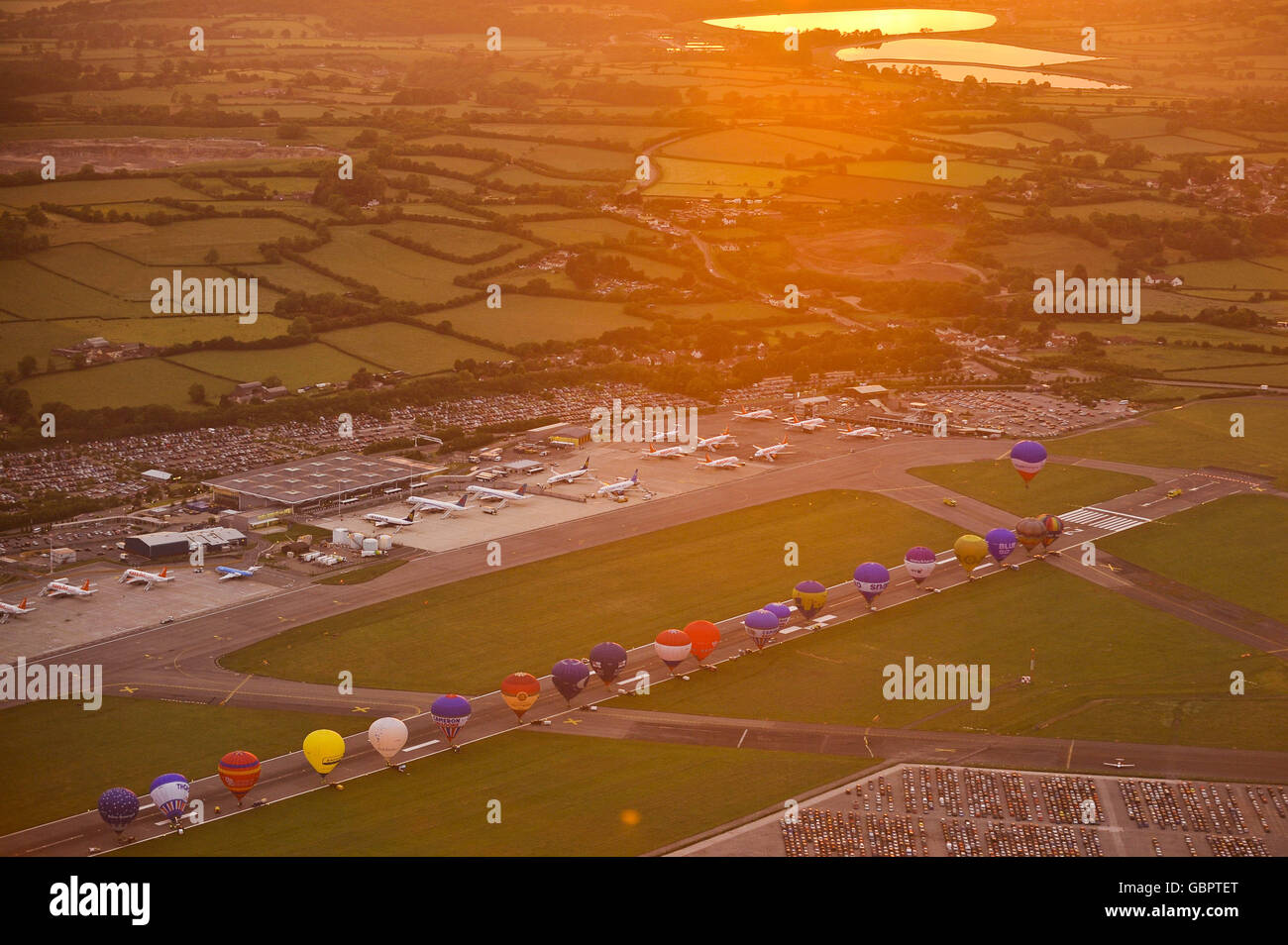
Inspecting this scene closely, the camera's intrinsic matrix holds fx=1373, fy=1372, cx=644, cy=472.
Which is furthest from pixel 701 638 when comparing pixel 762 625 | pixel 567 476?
pixel 567 476

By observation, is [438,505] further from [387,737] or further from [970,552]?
[387,737]

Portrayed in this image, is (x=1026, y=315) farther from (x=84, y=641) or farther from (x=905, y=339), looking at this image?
(x=84, y=641)

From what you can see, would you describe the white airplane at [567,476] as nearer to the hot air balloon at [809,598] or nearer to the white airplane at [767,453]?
the white airplane at [767,453]

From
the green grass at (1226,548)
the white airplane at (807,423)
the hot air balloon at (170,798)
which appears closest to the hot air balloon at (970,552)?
the green grass at (1226,548)

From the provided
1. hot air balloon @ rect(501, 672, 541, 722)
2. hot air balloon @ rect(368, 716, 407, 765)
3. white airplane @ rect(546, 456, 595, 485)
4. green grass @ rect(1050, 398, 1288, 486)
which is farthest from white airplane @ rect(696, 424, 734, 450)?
hot air balloon @ rect(368, 716, 407, 765)

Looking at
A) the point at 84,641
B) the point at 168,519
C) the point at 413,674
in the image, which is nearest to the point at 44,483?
the point at 168,519

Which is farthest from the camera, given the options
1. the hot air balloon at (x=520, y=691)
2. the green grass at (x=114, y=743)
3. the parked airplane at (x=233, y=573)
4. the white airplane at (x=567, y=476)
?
the white airplane at (x=567, y=476)
